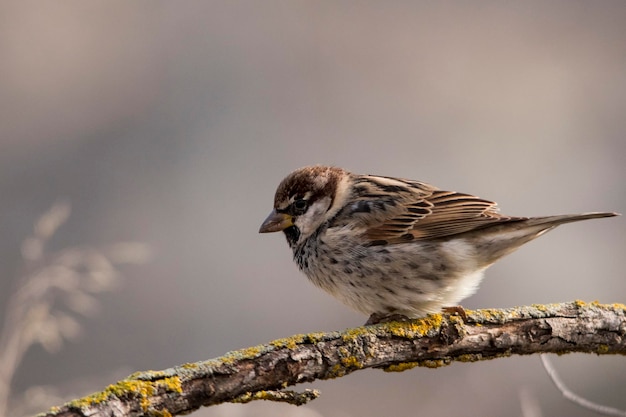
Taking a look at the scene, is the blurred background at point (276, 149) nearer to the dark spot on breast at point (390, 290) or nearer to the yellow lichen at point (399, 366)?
the dark spot on breast at point (390, 290)

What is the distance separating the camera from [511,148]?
25.1ft

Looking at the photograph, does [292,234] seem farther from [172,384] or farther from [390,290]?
[172,384]

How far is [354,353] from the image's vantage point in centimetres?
317

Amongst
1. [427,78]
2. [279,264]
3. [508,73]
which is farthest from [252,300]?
[508,73]

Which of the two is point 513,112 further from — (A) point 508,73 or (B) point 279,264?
(B) point 279,264

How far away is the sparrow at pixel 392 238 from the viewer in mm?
3748

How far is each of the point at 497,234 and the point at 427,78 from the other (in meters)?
4.71

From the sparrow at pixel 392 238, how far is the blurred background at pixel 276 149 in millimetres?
949

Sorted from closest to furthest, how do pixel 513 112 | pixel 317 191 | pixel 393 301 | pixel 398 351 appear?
Answer: pixel 398 351
pixel 393 301
pixel 317 191
pixel 513 112

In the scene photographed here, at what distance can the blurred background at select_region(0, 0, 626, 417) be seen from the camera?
581 cm

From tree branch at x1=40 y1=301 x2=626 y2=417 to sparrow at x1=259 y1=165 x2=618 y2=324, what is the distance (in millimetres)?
289

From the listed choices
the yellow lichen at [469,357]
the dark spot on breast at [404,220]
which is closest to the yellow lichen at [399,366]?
the yellow lichen at [469,357]

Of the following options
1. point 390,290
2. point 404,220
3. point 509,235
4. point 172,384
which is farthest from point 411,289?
point 172,384

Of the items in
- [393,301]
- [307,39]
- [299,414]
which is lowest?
[299,414]
